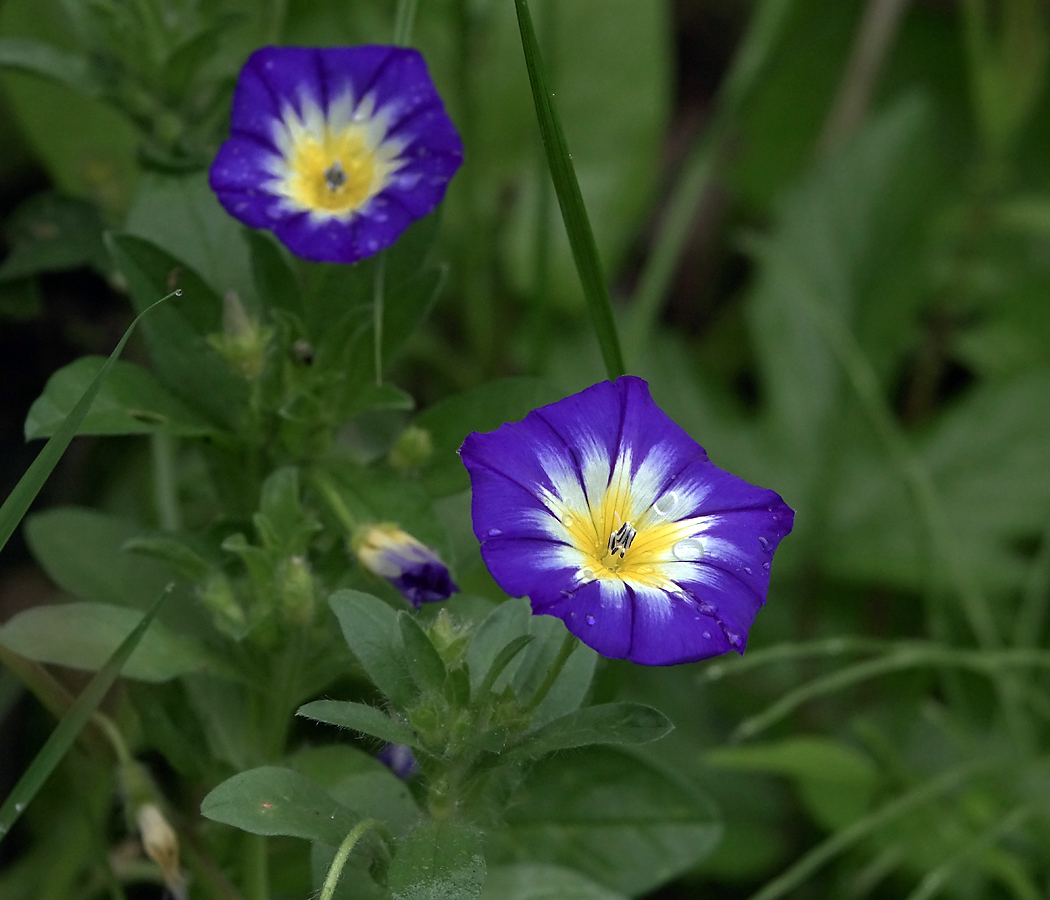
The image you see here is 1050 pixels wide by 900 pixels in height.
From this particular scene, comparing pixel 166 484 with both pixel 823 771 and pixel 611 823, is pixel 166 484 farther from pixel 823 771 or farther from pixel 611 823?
pixel 823 771

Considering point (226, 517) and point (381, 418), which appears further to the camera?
point (381, 418)

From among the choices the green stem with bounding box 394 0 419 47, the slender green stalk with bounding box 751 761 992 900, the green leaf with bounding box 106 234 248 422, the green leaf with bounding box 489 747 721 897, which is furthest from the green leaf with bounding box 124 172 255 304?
the slender green stalk with bounding box 751 761 992 900

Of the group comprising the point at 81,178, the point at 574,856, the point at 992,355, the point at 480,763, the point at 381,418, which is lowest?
the point at 480,763

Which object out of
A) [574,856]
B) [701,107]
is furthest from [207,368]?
[701,107]

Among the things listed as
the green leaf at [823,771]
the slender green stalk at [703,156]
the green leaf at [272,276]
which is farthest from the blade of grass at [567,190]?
the slender green stalk at [703,156]

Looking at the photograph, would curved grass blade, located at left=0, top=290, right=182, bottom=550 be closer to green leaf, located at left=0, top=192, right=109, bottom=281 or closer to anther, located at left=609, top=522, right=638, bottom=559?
anther, located at left=609, top=522, right=638, bottom=559

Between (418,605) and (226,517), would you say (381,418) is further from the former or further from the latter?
(418,605)

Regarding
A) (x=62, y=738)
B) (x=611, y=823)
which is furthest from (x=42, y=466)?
(x=611, y=823)
